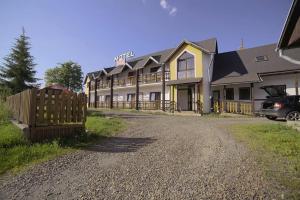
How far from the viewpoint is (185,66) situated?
79.6 feet

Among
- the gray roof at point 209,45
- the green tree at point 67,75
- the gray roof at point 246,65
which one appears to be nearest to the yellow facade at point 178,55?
the gray roof at point 209,45

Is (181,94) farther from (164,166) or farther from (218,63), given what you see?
(164,166)

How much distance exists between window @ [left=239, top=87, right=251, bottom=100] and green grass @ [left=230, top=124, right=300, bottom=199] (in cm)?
1218

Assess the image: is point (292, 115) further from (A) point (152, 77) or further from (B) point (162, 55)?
(B) point (162, 55)

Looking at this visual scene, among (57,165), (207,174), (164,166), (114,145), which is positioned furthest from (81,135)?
(207,174)

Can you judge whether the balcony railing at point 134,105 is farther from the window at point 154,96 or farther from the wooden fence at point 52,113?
the wooden fence at point 52,113

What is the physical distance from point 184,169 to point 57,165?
3.00m

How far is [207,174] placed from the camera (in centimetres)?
461

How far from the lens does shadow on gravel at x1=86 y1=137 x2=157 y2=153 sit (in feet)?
22.3

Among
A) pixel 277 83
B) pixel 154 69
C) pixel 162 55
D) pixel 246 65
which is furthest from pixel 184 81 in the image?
pixel 277 83

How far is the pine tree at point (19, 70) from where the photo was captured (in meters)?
27.4

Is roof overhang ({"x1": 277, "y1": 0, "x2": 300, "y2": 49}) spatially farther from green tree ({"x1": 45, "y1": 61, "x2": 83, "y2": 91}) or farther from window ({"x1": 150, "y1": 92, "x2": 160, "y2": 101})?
green tree ({"x1": 45, "y1": 61, "x2": 83, "y2": 91})

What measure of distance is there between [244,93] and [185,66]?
6626mm

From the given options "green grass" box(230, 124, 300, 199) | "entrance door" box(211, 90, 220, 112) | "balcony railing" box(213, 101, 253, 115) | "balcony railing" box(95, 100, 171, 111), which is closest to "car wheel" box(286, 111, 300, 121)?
"green grass" box(230, 124, 300, 199)
